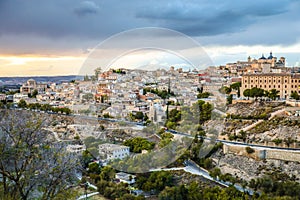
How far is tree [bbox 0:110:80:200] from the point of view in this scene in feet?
6.88

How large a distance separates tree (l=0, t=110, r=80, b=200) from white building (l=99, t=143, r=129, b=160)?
14.6ft

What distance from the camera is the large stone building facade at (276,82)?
1102 centimetres

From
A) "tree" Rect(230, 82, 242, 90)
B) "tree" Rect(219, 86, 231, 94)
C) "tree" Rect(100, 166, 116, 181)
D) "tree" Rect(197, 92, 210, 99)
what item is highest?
"tree" Rect(230, 82, 242, 90)

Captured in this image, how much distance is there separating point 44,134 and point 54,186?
13.6 inches

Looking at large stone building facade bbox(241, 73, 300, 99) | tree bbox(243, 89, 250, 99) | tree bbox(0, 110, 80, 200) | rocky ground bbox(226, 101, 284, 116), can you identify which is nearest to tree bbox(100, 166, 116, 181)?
tree bbox(0, 110, 80, 200)

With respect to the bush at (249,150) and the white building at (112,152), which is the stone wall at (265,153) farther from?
the white building at (112,152)

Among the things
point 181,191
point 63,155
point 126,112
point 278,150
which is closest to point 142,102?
point 126,112

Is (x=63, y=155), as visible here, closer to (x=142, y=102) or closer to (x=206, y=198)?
(x=206, y=198)

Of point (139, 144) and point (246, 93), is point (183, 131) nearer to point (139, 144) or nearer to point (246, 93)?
point (139, 144)

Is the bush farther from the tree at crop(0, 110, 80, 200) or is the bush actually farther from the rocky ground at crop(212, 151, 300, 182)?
the tree at crop(0, 110, 80, 200)

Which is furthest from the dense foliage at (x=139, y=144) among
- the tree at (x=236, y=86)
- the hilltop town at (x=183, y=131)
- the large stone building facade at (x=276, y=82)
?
the tree at (x=236, y=86)

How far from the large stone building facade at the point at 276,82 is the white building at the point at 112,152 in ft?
20.1

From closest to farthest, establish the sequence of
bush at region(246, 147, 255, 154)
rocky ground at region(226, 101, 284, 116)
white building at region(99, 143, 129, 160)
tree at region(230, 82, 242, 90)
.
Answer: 1. white building at region(99, 143, 129, 160)
2. bush at region(246, 147, 255, 154)
3. rocky ground at region(226, 101, 284, 116)
4. tree at region(230, 82, 242, 90)

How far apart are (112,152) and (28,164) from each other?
4577mm
